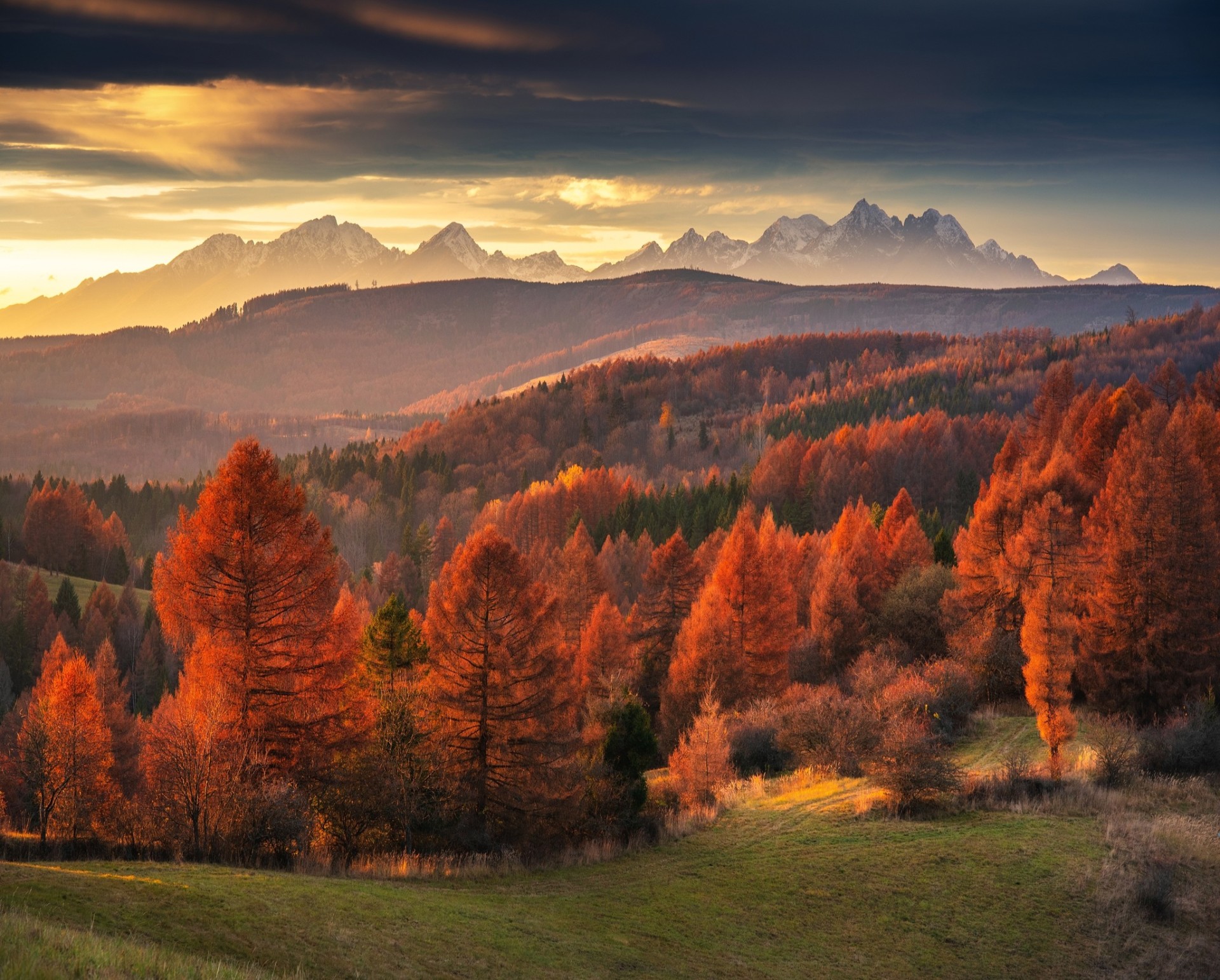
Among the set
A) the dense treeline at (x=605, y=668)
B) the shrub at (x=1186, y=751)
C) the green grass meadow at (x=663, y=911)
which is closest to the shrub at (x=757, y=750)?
the dense treeline at (x=605, y=668)

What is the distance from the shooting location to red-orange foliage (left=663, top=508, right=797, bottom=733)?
54.9 m

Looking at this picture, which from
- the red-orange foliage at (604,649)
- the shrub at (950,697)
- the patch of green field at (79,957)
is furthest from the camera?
the red-orange foliage at (604,649)

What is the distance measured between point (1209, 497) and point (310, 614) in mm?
44237

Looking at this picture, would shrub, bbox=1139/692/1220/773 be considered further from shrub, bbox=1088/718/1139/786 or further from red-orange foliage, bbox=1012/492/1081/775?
red-orange foliage, bbox=1012/492/1081/775

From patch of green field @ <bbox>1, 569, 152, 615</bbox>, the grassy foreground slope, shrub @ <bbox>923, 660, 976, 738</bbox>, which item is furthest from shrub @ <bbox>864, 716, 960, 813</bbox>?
patch of green field @ <bbox>1, 569, 152, 615</bbox>

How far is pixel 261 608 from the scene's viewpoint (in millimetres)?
29125

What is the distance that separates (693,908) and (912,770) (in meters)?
11.3

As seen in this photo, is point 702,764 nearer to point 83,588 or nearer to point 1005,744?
point 1005,744

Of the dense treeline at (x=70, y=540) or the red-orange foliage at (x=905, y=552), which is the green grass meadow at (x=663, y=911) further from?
the dense treeline at (x=70, y=540)

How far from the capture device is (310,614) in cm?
2964

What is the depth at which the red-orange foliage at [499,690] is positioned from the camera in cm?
3369

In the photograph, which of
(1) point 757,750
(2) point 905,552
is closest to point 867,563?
(2) point 905,552

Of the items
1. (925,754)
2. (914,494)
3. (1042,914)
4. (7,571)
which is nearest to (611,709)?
(925,754)

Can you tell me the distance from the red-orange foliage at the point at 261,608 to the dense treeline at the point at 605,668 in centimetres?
8
